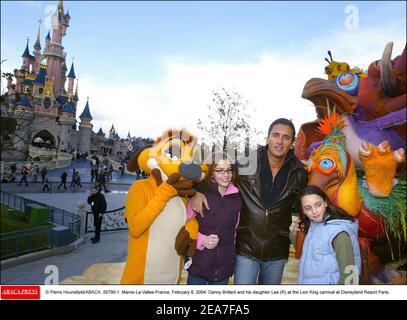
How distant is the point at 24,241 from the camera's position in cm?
632

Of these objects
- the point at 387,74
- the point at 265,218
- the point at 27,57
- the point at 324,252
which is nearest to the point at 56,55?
the point at 27,57

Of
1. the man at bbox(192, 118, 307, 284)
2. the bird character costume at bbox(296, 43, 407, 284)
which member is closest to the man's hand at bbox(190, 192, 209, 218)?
the man at bbox(192, 118, 307, 284)

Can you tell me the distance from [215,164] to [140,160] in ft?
2.06

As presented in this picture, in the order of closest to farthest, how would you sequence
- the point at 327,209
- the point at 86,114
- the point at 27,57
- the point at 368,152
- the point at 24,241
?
the point at 327,209 → the point at 368,152 → the point at 24,241 → the point at 86,114 → the point at 27,57

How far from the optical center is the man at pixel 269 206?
266 centimetres

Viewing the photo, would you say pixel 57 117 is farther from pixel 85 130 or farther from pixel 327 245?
pixel 327 245

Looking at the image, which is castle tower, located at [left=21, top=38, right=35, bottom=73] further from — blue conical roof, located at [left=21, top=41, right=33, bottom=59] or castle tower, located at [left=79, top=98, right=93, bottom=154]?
castle tower, located at [left=79, top=98, right=93, bottom=154]

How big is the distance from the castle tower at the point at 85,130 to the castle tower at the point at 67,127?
43.5 inches

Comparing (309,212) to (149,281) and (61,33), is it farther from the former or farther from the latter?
(61,33)

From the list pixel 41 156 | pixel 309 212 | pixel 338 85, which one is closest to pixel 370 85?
pixel 338 85

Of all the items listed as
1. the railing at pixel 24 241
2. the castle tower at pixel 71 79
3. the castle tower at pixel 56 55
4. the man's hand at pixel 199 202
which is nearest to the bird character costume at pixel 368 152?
the man's hand at pixel 199 202

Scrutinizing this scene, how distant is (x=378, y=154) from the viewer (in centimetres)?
318

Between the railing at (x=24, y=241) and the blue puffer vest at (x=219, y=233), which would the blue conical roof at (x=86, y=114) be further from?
the blue puffer vest at (x=219, y=233)

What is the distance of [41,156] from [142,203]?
3299cm
